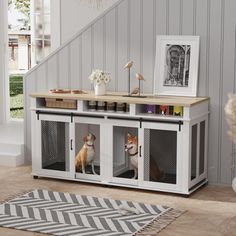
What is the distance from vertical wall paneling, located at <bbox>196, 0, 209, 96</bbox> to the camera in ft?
18.7

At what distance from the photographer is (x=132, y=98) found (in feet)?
18.4

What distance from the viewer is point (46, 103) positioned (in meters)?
6.01

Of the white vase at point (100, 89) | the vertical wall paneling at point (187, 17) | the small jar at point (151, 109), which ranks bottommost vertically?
the small jar at point (151, 109)

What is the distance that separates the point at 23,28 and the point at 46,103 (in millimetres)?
5784

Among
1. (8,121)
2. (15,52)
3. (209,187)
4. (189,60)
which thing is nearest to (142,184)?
(209,187)

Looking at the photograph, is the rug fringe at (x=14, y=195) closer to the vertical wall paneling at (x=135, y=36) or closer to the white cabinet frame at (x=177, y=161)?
the white cabinet frame at (x=177, y=161)

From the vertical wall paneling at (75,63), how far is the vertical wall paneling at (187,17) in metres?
1.03

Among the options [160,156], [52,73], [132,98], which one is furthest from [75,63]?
[160,156]

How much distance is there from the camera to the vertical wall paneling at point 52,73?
6.37 meters

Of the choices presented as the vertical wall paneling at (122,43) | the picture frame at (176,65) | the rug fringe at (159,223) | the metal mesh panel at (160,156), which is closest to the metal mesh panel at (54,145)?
the vertical wall paneling at (122,43)

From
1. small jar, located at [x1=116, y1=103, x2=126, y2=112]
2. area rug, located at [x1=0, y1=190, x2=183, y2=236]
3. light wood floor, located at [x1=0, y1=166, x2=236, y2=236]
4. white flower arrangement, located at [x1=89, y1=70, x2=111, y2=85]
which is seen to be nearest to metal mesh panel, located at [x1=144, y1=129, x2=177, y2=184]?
light wood floor, located at [x1=0, y1=166, x2=236, y2=236]

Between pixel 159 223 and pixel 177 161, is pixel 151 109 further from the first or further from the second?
pixel 159 223

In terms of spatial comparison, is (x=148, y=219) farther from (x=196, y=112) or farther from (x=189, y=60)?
(x=189, y=60)

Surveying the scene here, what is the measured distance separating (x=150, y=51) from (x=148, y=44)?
6cm
